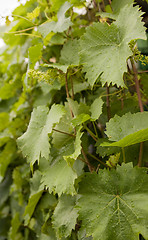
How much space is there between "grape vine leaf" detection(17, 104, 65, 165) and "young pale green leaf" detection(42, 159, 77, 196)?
0.08 metres

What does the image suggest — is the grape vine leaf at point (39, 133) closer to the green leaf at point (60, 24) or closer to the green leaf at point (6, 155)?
the green leaf at point (60, 24)

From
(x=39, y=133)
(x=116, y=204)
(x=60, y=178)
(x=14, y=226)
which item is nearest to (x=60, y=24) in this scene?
(x=39, y=133)

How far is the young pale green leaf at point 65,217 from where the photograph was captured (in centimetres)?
95

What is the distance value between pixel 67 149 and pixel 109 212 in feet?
0.98

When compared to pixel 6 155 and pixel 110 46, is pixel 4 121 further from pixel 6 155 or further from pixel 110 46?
pixel 110 46

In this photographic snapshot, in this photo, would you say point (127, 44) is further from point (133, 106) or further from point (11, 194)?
point (11, 194)

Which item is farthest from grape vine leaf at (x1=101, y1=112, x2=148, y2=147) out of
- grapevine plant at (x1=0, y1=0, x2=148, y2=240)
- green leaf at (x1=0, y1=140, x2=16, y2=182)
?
green leaf at (x1=0, y1=140, x2=16, y2=182)

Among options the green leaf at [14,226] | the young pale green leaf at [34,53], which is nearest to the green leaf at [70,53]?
the young pale green leaf at [34,53]

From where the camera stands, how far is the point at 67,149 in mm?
982

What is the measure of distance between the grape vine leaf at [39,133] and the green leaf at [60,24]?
0.32m

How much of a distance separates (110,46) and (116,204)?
1.62 ft

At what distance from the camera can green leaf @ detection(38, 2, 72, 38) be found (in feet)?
3.37

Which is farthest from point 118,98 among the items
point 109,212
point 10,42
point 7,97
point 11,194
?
point 11,194

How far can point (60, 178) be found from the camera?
0.89 m
